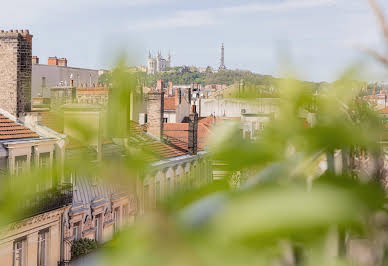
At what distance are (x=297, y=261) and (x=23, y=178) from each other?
0.38 meters

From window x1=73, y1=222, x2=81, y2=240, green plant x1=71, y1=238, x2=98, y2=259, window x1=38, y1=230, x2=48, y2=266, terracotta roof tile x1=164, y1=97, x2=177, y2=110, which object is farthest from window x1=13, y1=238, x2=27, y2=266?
terracotta roof tile x1=164, y1=97, x2=177, y2=110

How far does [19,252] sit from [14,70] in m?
4.80

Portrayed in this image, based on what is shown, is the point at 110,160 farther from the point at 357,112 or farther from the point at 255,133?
the point at 357,112

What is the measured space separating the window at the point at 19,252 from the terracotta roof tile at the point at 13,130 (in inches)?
93.1

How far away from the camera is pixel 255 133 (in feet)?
2.32

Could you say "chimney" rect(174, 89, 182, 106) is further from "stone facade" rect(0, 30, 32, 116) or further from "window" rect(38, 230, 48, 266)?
"window" rect(38, 230, 48, 266)

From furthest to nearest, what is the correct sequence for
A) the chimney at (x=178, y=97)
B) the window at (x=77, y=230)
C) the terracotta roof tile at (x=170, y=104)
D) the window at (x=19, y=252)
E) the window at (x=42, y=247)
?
the terracotta roof tile at (x=170, y=104)
the chimney at (x=178, y=97)
the window at (x=77, y=230)
the window at (x=42, y=247)
the window at (x=19, y=252)

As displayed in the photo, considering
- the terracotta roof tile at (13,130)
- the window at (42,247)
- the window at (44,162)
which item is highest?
the window at (44,162)

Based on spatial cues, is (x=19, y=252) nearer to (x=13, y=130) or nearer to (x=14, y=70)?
(x=13, y=130)

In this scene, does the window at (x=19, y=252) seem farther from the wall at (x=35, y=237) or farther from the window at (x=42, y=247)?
the window at (x=42, y=247)

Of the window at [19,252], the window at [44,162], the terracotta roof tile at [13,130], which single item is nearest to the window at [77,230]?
the window at [19,252]

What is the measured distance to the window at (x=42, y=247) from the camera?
1595 cm

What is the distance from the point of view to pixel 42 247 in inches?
631

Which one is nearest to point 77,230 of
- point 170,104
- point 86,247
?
point 86,247
